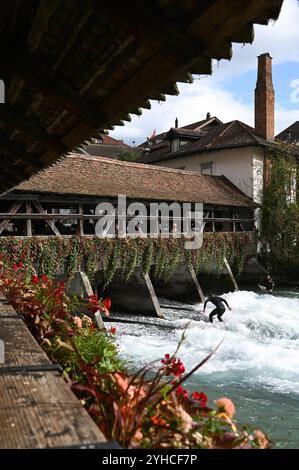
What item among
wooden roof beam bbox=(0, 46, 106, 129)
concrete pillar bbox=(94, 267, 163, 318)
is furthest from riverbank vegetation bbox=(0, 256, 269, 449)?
concrete pillar bbox=(94, 267, 163, 318)

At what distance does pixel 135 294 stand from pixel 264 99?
1446 centimetres

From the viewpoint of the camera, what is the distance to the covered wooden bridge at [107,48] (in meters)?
1.53

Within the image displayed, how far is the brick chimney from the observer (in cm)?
2220

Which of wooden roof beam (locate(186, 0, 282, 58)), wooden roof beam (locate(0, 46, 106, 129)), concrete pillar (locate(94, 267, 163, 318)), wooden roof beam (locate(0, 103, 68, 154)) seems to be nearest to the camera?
wooden roof beam (locate(186, 0, 282, 58))

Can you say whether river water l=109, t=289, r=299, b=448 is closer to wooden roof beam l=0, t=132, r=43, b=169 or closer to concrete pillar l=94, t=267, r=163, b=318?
concrete pillar l=94, t=267, r=163, b=318

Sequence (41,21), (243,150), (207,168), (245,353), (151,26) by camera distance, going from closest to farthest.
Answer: (151,26)
(41,21)
(245,353)
(243,150)
(207,168)

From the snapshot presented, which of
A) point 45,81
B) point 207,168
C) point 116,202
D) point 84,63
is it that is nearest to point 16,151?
point 45,81

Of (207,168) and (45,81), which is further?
(207,168)

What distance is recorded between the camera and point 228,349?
9.48 m

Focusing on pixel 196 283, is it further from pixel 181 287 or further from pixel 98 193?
pixel 98 193

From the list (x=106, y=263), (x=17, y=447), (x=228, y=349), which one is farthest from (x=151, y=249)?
(x=17, y=447)

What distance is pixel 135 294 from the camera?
13750 mm

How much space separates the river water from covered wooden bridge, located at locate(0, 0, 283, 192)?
2494 millimetres

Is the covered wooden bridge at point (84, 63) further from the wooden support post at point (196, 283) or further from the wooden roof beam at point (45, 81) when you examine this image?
the wooden support post at point (196, 283)
